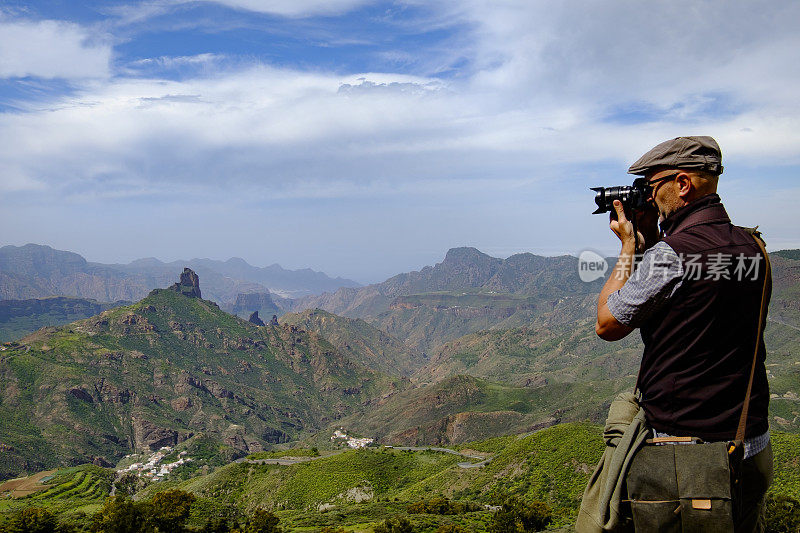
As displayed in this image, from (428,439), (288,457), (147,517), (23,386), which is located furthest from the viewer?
(23,386)

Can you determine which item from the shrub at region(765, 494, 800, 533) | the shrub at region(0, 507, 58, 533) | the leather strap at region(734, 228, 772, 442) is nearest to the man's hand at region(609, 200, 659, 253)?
the leather strap at region(734, 228, 772, 442)

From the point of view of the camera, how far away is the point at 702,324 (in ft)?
11.9

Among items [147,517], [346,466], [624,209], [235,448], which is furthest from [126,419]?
[624,209]

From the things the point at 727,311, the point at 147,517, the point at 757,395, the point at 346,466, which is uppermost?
the point at 727,311

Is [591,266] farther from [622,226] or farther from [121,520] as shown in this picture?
[121,520]

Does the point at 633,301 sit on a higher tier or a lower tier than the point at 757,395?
higher

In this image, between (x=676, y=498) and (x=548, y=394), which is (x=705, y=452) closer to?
(x=676, y=498)

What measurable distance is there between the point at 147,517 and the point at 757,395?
43.5m

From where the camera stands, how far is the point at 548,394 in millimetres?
185125

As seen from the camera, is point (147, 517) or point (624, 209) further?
point (147, 517)

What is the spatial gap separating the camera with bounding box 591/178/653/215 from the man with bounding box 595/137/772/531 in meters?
0.34

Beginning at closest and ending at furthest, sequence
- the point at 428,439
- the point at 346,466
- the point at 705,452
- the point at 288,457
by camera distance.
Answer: the point at 705,452 < the point at 346,466 < the point at 288,457 < the point at 428,439

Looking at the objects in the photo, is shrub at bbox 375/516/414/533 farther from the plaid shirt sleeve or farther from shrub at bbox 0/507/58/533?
the plaid shirt sleeve

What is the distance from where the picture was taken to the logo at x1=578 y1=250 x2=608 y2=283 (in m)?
6.24
